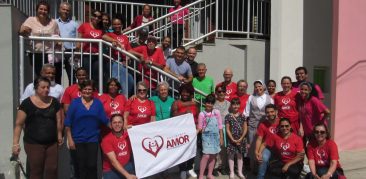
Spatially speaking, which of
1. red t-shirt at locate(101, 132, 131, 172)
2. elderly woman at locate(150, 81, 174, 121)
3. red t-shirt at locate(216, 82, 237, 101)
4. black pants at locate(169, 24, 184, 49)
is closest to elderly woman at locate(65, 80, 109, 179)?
red t-shirt at locate(101, 132, 131, 172)

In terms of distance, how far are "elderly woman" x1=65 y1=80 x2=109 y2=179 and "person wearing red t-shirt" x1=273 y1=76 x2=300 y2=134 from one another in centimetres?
293

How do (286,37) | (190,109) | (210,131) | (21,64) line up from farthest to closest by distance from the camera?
(286,37) → (210,131) → (190,109) → (21,64)

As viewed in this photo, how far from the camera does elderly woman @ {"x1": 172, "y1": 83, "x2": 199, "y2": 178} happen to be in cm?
748

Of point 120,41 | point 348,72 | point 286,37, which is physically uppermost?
point 286,37

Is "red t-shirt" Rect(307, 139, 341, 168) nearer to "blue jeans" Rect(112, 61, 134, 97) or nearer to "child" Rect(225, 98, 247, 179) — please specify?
"child" Rect(225, 98, 247, 179)

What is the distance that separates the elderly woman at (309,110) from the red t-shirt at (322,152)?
36.1 inches

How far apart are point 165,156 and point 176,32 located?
427cm

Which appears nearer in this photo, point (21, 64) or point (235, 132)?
point (21, 64)

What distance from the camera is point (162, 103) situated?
7527 millimetres

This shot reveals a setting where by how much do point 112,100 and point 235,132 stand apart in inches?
83.5

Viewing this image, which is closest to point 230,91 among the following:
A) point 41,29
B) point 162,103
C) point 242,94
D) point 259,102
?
point 242,94

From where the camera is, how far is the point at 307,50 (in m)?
11.0

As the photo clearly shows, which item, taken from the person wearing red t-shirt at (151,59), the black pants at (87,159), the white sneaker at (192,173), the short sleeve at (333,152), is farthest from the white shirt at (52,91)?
the short sleeve at (333,152)

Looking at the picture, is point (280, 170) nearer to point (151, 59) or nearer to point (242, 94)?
point (242, 94)
